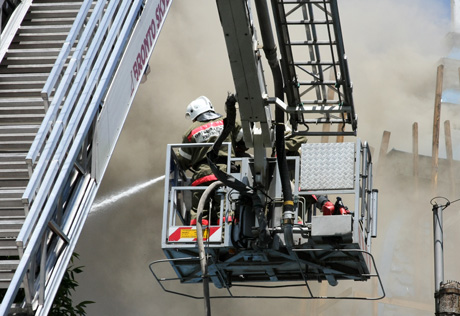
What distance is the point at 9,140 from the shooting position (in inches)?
398

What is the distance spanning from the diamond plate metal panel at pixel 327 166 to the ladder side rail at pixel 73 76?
2.79 metres

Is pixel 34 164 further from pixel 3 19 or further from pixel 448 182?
pixel 448 182

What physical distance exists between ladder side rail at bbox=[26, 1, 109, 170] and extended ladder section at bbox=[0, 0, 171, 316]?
0.04ft

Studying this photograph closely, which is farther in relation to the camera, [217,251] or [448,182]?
[448,182]

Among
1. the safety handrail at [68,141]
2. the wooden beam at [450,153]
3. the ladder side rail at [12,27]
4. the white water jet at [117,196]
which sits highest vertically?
the wooden beam at [450,153]

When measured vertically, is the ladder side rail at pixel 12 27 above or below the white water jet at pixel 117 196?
below

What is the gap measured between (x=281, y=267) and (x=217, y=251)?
0.90 metres

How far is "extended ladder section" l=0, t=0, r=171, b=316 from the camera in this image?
9.10m

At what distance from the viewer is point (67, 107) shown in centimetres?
967

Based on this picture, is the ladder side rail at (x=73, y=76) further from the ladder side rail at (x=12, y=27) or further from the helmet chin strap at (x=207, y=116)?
the helmet chin strap at (x=207, y=116)

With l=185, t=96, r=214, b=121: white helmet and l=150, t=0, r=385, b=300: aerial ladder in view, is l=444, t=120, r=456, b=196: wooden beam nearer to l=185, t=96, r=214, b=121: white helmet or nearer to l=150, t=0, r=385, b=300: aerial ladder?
l=185, t=96, r=214, b=121: white helmet

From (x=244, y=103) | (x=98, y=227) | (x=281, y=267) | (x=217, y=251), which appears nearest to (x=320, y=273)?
(x=281, y=267)

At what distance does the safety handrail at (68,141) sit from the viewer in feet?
28.7

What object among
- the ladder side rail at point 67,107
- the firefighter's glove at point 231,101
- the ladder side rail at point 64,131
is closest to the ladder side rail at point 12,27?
the ladder side rail at point 67,107
